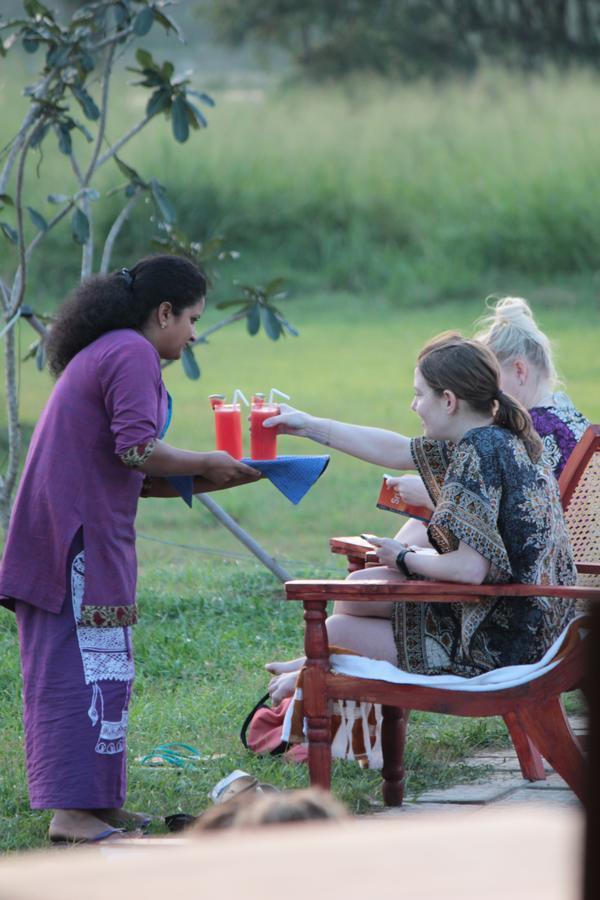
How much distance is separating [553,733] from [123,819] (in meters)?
1.01

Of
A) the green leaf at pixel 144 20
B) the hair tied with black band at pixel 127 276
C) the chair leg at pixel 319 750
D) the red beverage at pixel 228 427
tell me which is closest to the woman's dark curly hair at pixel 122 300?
the hair tied with black band at pixel 127 276

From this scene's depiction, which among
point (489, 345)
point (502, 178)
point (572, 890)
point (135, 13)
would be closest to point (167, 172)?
point (502, 178)

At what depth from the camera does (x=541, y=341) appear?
172 inches

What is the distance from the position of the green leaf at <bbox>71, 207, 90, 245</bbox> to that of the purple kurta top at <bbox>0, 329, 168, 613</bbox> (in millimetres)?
2073

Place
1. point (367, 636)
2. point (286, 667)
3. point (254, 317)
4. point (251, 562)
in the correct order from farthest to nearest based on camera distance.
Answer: point (251, 562) → point (254, 317) → point (286, 667) → point (367, 636)

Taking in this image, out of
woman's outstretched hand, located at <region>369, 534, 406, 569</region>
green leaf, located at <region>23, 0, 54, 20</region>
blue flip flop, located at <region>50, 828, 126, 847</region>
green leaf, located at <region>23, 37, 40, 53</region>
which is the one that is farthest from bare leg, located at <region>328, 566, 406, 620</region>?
green leaf, located at <region>23, 0, 54, 20</region>

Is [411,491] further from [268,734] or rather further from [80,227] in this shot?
[80,227]

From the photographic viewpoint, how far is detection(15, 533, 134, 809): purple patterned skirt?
347 centimetres

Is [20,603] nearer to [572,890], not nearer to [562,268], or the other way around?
[572,890]

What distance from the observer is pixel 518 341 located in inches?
170

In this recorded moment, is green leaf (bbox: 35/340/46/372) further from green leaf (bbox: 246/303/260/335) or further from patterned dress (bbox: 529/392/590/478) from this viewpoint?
patterned dress (bbox: 529/392/590/478)

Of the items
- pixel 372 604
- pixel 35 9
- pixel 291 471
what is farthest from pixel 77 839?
pixel 35 9

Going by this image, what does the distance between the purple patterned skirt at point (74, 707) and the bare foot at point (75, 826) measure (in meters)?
0.03

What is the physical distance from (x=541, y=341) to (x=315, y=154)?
16364mm
